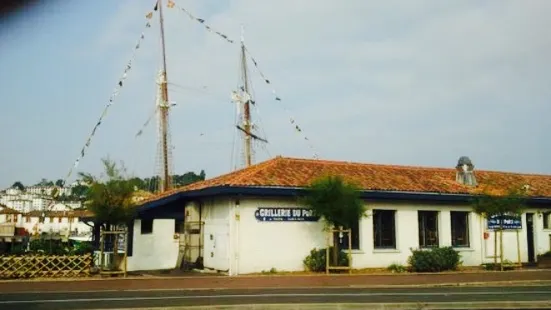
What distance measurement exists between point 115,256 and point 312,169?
1056 cm

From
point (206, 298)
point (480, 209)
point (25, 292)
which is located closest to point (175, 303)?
point (206, 298)

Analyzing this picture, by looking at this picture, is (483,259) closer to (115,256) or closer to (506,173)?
(506,173)

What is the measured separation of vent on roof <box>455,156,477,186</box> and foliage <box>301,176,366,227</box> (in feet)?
34.1

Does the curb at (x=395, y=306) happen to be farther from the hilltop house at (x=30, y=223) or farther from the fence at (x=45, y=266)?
the hilltop house at (x=30, y=223)

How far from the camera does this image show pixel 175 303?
1442 centimetres

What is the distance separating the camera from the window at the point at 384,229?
91.5ft

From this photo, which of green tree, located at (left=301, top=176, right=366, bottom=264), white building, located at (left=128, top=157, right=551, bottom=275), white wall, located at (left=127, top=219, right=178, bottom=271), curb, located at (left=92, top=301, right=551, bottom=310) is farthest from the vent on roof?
curb, located at (left=92, top=301, right=551, bottom=310)

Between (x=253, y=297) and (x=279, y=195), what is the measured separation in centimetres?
971

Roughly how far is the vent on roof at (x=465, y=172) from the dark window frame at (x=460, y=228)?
2935mm

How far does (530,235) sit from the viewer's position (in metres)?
32.4

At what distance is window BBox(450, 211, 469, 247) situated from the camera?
1180 inches

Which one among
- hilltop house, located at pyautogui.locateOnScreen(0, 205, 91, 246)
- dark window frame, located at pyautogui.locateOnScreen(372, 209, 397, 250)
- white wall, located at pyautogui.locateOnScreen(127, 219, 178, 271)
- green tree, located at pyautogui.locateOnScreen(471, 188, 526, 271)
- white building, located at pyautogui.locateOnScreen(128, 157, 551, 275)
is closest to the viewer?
white building, located at pyautogui.locateOnScreen(128, 157, 551, 275)

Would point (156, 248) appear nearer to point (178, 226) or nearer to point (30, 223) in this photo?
point (178, 226)

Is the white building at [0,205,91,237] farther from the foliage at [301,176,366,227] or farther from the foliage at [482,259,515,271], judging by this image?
the foliage at [482,259,515,271]
